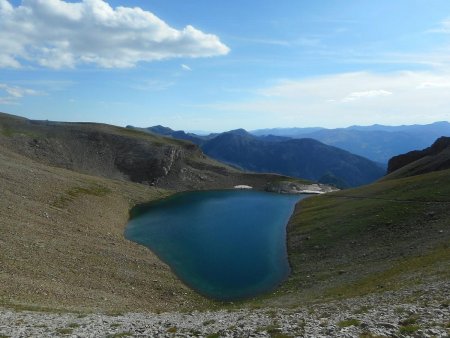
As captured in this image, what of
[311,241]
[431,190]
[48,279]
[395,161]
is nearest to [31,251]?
[48,279]

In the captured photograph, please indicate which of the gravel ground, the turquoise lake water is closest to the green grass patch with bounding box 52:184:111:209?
the turquoise lake water

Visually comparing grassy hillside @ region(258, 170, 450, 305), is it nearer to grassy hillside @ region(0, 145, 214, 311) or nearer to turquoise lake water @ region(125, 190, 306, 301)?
turquoise lake water @ region(125, 190, 306, 301)

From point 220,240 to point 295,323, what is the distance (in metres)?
49.7

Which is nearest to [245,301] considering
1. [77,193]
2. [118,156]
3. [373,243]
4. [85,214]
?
[373,243]

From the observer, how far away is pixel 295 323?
76.9ft

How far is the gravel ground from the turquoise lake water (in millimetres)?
20728

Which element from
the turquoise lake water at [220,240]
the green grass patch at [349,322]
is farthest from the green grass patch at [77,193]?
the green grass patch at [349,322]

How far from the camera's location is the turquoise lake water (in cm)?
5175

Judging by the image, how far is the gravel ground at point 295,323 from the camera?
20391 mm

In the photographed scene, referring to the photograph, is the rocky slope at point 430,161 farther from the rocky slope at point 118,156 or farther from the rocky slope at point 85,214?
the rocky slope at point 118,156

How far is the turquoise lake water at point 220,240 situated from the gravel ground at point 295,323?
20728 millimetres

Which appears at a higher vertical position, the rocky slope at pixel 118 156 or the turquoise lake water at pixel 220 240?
the rocky slope at pixel 118 156

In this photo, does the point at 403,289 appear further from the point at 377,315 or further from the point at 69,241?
the point at 69,241

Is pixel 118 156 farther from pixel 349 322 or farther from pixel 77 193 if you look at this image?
pixel 349 322
